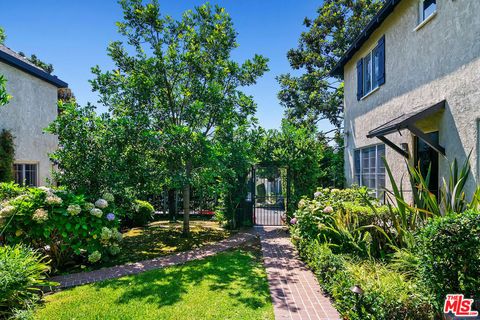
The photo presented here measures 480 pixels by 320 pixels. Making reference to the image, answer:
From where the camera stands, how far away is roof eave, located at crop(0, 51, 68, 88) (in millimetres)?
11355

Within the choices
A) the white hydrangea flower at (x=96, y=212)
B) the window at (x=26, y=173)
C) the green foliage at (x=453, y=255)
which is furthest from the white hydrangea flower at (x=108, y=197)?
the green foliage at (x=453, y=255)

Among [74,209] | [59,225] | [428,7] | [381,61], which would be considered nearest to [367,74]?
[381,61]

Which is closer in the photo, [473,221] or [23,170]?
[473,221]

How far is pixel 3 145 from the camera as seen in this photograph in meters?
11.2

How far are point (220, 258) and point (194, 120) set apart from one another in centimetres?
544

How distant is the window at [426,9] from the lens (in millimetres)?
7184

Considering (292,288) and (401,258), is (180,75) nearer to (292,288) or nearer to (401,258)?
(292,288)

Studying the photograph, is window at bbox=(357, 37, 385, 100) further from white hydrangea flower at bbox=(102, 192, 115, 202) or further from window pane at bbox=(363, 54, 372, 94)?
white hydrangea flower at bbox=(102, 192, 115, 202)

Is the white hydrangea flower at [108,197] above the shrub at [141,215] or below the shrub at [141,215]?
above

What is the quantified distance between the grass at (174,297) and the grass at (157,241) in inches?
62.8

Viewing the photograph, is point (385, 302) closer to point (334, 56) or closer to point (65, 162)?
point (65, 162)

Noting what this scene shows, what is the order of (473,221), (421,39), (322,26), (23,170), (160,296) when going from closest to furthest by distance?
(473,221) < (160,296) < (421,39) < (23,170) < (322,26)

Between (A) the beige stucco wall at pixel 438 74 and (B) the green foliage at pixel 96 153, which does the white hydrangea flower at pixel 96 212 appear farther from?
(A) the beige stucco wall at pixel 438 74

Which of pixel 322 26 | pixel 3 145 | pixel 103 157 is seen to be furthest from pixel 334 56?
pixel 3 145
